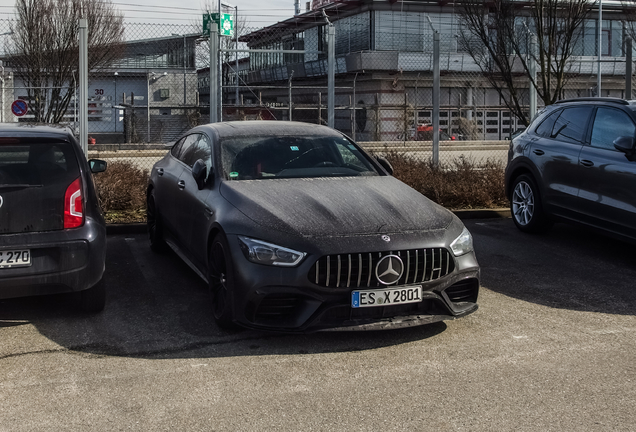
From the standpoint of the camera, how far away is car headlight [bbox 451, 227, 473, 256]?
550 centimetres

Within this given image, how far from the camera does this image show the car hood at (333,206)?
212 inches

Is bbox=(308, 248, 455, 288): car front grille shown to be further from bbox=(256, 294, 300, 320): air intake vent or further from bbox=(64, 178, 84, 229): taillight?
bbox=(64, 178, 84, 229): taillight

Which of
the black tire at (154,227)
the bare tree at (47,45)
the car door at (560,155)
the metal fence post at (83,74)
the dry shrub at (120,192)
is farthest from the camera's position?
the bare tree at (47,45)

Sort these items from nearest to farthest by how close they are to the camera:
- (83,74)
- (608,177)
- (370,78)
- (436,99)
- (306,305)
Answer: (306,305) < (608,177) < (83,74) < (436,99) < (370,78)

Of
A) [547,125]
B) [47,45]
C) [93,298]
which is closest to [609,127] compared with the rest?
[547,125]

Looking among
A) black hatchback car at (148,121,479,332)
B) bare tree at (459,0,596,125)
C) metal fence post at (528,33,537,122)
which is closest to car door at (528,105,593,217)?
black hatchback car at (148,121,479,332)

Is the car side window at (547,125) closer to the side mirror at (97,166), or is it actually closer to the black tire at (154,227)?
the black tire at (154,227)

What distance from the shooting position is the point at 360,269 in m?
5.14

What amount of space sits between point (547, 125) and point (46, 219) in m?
6.10

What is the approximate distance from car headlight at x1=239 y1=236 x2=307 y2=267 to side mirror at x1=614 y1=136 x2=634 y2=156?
4075 mm

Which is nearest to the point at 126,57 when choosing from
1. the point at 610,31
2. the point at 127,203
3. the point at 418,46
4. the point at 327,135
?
the point at 418,46

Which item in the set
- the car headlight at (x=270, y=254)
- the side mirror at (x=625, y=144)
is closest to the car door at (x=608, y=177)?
the side mirror at (x=625, y=144)

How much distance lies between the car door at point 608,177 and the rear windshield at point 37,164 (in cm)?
517

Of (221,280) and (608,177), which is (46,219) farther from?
(608,177)
